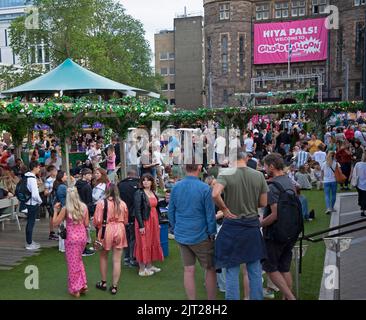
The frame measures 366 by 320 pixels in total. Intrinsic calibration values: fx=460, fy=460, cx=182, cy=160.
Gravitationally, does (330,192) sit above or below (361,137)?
below

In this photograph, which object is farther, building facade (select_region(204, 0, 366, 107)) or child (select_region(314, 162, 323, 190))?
building facade (select_region(204, 0, 366, 107))

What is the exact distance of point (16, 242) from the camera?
9578 millimetres

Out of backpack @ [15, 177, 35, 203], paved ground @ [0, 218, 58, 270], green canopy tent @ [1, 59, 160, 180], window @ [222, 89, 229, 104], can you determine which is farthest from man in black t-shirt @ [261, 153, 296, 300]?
window @ [222, 89, 229, 104]

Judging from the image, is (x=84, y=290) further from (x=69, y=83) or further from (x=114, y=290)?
(x=69, y=83)

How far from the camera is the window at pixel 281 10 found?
178 feet

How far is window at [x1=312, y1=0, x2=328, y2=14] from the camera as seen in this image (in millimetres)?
52312

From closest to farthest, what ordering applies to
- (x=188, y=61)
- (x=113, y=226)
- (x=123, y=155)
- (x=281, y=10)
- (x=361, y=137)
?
(x=113, y=226) < (x=123, y=155) < (x=361, y=137) < (x=281, y=10) < (x=188, y=61)

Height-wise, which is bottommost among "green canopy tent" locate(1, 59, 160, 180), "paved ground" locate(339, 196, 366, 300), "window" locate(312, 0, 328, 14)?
"paved ground" locate(339, 196, 366, 300)

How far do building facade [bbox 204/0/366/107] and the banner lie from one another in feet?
2.34

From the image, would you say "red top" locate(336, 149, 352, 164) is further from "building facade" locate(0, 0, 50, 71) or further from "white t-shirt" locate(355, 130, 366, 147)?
"building facade" locate(0, 0, 50, 71)

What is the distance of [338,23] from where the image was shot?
48.3 metres

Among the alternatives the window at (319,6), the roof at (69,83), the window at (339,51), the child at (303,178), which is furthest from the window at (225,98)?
the roof at (69,83)

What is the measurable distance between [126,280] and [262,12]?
53.3 meters

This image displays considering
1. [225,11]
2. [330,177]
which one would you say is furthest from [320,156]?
[225,11]
